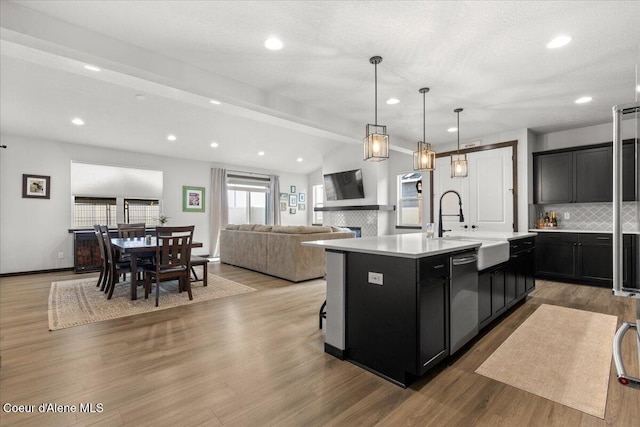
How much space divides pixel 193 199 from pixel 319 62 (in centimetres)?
589

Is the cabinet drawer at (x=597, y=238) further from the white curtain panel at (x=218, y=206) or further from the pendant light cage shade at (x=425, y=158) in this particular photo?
the white curtain panel at (x=218, y=206)

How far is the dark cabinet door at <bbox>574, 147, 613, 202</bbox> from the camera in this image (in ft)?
15.8

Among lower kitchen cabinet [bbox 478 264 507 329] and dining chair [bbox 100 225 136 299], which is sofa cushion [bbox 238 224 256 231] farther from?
lower kitchen cabinet [bbox 478 264 507 329]

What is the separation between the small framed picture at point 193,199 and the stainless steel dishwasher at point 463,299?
7.08 metres

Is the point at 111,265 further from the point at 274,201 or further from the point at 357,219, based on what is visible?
the point at 274,201

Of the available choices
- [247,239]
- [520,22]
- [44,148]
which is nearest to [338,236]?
[247,239]


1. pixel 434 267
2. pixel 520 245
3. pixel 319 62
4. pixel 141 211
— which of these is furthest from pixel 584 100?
pixel 141 211

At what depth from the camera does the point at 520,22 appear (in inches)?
99.4

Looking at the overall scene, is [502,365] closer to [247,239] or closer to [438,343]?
[438,343]

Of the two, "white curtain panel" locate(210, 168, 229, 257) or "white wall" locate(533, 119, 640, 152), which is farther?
"white curtain panel" locate(210, 168, 229, 257)

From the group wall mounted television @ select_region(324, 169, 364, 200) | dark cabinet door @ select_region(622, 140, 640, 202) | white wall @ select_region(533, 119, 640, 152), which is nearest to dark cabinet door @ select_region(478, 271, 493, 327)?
dark cabinet door @ select_region(622, 140, 640, 202)

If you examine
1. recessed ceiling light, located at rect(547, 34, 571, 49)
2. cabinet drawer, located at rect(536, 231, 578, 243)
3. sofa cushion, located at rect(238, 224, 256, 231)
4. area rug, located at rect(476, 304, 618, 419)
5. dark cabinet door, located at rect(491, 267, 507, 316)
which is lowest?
area rug, located at rect(476, 304, 618, 419)

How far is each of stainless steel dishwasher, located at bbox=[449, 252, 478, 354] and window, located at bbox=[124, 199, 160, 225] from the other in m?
6.99

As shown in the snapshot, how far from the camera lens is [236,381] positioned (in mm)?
2102
